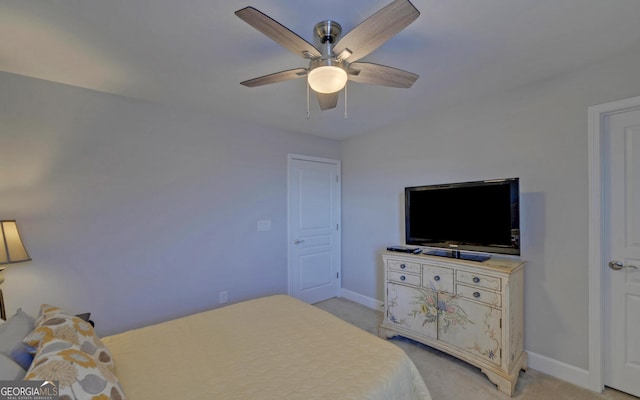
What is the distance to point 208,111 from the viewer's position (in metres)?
2.92

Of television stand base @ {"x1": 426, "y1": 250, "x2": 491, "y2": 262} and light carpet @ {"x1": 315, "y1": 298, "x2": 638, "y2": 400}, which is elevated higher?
television stand base @ {"x1": 426, "y1": 250, "x2": 491, "y2": 262}

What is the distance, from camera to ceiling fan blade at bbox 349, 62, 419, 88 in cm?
156

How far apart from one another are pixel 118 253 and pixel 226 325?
4.68ft

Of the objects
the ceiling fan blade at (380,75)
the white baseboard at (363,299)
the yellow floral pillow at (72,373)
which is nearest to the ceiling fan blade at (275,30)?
the ceiling fan blade at (380,75)

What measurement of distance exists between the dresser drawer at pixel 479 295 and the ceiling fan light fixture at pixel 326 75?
6.38 feet

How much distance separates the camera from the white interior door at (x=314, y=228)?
12.1 ft

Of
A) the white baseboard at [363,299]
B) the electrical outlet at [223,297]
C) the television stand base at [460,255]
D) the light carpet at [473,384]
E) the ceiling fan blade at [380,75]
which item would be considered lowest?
the light carpet at [473,384]

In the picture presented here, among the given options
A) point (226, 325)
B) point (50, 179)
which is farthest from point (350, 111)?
point (50, 179)

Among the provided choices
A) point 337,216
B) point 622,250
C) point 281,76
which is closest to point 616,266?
point 622,250

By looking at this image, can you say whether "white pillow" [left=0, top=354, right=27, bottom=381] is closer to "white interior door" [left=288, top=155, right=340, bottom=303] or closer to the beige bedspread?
the beige bedspread

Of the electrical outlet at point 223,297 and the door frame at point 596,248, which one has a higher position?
the door frame at point 596,248

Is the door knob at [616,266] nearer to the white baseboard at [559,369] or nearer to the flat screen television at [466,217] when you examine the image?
the flat screen television at [466,217]

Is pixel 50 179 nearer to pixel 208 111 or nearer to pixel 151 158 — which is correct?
pixel 151 158

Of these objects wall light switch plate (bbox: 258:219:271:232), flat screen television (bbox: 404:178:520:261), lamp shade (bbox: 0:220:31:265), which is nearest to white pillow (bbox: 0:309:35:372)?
lamp shade (bbox: 0:220:31:265)
